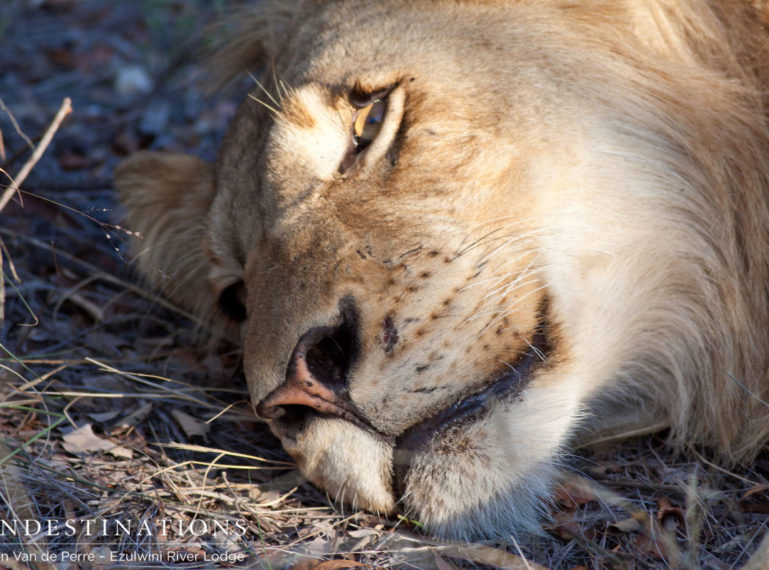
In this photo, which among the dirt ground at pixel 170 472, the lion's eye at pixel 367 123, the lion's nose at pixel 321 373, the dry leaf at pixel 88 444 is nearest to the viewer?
the lion's nose at pixel 321 373

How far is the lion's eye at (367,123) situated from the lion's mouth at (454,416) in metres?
0.79

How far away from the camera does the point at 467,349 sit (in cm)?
204

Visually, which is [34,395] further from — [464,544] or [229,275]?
[464,544]

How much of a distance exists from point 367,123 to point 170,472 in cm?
117

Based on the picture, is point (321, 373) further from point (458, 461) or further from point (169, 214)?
point (169, 214)

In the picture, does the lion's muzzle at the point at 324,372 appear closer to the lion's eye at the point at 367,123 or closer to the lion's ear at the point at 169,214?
Result: the lion's eye at the point at 367,123

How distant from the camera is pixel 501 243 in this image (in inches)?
85.9

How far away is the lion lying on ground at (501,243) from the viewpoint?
2.04 meters

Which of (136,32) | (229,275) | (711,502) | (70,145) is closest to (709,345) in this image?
(711,502)

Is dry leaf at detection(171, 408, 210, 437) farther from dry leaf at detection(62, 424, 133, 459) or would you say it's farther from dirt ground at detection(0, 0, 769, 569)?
dry leaf at detection(62, 424, 133, 459)

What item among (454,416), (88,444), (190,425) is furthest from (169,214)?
(454,416)

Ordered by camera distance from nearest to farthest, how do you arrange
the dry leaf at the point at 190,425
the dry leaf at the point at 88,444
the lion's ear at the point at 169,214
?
the dry leaf at the point at 88,444
the dry leaf at the point at 190,425
the lion's ear at the point at 169,214

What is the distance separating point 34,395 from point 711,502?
2084 mm

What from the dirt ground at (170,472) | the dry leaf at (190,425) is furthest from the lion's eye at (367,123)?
the dry leaf at (190,425)
